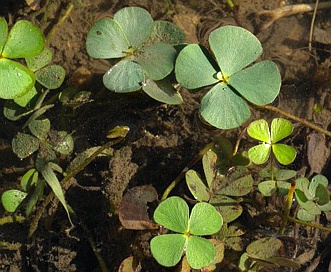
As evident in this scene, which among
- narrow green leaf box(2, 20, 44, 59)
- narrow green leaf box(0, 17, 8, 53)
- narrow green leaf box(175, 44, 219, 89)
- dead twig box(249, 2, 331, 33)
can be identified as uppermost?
narrow green leaf box(0, 17, 8, 53)

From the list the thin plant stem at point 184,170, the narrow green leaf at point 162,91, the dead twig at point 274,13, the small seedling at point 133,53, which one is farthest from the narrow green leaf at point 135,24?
the dead twig at point 274,13

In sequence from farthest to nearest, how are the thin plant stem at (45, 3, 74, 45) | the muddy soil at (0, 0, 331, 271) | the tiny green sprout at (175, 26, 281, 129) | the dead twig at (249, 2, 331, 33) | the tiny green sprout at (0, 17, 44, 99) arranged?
the dead twig at (249, 2, 331, 33) < the thin plant stem at (45, 3, 74, 45) < the muddy soil at (0, 0, 331, 271) < the tiny green sprout at (0, 17, 44, 99) < the tiny green sprout at (175, 26, 281, 129)

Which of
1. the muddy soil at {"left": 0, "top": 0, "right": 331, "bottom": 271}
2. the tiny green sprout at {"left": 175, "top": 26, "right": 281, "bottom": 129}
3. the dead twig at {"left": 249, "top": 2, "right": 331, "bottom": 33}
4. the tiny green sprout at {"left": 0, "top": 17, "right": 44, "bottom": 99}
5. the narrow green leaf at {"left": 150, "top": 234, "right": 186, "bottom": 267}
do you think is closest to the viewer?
the narrow green leaf at {"left": 150, "top": 234, "right": 186, "bottom": 267}

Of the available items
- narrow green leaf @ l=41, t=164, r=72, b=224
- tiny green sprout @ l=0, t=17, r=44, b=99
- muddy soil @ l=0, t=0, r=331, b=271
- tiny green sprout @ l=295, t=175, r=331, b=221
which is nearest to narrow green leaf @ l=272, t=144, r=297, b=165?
tiny green sprout @ l=295, t=175, r=331, b=221

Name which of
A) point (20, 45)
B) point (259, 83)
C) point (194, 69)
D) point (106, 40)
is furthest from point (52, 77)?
point (259, 83)

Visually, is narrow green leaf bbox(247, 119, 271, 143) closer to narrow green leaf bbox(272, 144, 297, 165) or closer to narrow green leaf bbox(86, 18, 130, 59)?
narrow green leaf bbox(272, 144, 297, 165)

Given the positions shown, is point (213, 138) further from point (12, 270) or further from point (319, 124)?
point (12, 270)

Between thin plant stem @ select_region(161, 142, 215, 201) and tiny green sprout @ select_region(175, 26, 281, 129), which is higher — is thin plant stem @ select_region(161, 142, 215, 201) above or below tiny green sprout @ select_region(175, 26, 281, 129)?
below
